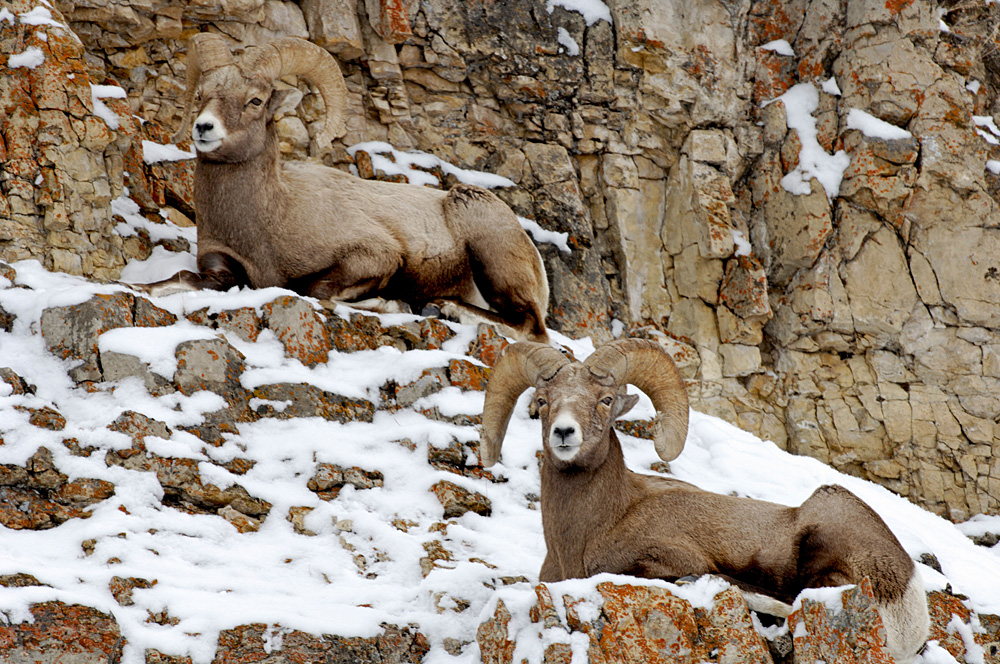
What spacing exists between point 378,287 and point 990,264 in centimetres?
1012

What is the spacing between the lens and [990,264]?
14266 millimetres

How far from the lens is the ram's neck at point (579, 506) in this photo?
17.2ft

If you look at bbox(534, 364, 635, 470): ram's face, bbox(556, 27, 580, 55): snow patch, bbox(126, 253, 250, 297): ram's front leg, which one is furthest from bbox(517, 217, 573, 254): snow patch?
bbox(534, 364, 635, 470): ram's face

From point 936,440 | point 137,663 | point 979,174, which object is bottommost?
point 936,440

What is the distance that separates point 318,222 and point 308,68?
1.62 meters

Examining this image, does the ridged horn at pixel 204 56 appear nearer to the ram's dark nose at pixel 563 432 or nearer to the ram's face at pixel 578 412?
the ram's face at pixel 578 412

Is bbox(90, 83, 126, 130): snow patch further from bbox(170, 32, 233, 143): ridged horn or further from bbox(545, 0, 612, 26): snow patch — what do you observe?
bbox(545, 0, 612, 26): snow patch

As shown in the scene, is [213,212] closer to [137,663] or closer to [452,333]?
[452,333]

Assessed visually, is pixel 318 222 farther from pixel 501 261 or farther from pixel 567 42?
pixel 567 42

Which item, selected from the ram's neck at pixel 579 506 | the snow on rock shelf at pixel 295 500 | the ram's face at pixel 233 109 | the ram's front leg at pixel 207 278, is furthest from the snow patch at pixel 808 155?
the ram's neck at pixel 579 506

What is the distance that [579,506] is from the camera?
532cm

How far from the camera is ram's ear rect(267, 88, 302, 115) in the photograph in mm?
8656

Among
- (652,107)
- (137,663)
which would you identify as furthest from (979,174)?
(137,663)

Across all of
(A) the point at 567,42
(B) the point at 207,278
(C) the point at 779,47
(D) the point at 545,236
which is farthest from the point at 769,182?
(B) the point at 207,278
